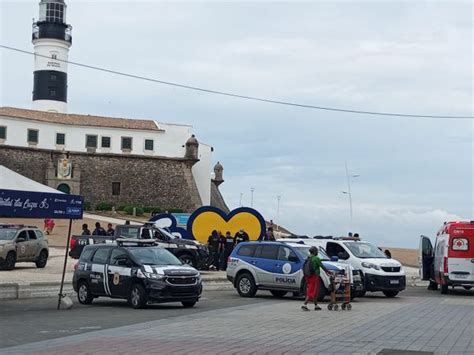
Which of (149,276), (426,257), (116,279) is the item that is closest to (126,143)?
(426,257)

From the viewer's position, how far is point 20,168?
7819cm

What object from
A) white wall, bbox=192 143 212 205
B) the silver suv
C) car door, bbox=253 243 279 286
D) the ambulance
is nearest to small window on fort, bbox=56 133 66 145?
white wall, bbox=192 143 212 205

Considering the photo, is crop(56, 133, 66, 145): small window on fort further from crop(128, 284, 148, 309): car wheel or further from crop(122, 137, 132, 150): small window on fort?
crop(128, 284, 148, 309): car wheel

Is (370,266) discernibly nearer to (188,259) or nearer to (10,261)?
(188,259)

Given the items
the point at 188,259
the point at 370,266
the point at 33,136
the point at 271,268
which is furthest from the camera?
the point at 33,136

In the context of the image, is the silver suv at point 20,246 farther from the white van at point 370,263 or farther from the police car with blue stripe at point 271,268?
the white van at point 370,263

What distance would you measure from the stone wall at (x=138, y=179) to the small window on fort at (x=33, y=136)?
2.66 meters

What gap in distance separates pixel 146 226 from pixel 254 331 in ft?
61.1

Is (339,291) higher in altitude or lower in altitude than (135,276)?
lower

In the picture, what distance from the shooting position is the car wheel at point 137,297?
19203 millimetres

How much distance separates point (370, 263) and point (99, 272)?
30.1 ft

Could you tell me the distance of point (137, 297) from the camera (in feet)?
63.6

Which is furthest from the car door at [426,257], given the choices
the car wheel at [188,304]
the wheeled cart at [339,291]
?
the car wheel at [188,304]

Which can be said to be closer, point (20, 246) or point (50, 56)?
point (20, 246)
